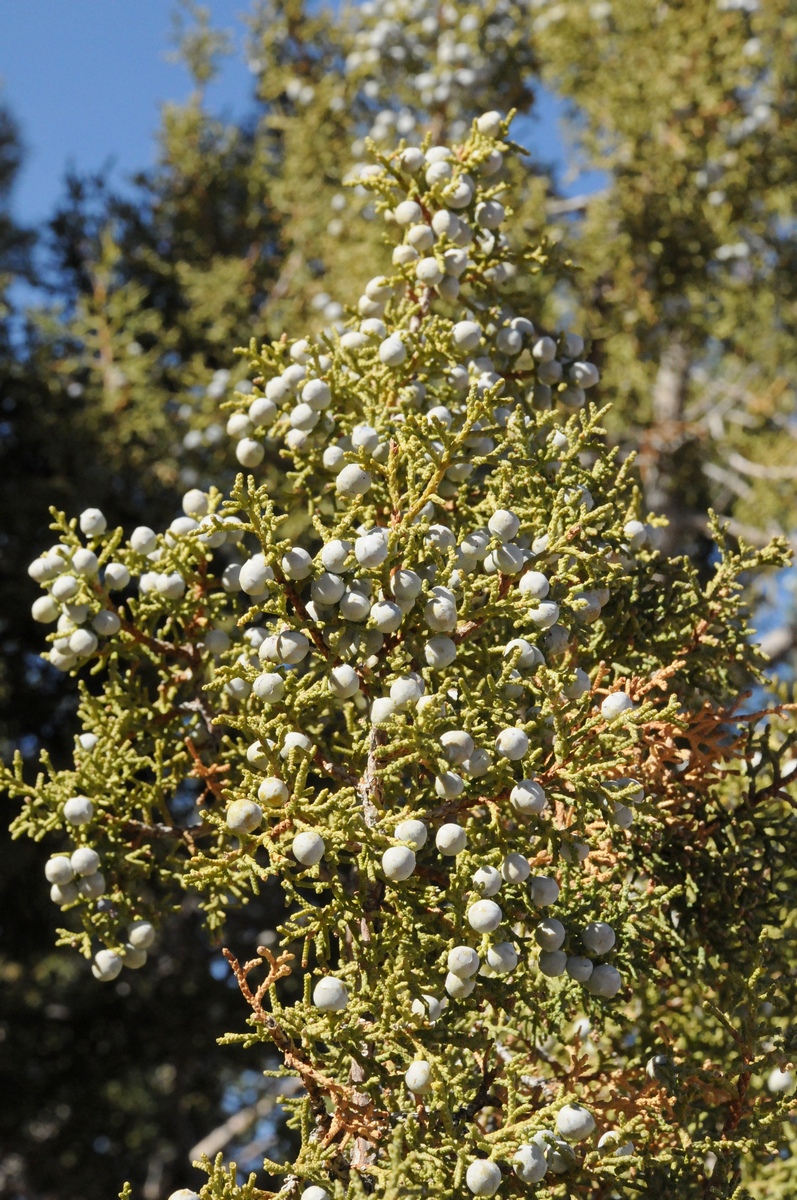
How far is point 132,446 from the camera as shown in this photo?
5.04m

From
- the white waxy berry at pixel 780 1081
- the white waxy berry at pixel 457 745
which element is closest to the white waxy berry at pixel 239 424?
the white waxy berry at pixel 457 745

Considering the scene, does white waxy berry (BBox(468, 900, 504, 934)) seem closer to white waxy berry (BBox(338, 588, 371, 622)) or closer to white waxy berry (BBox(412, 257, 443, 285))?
white waxy berry (BBox(338, 588, 371, 622))

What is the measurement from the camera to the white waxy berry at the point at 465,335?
7.15 feet

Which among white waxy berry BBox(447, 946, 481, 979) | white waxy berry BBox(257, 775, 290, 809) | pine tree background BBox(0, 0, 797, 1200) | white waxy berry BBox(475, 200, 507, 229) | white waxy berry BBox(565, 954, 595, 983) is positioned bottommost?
white waxy berry BBox(565, 954, 595, 983)

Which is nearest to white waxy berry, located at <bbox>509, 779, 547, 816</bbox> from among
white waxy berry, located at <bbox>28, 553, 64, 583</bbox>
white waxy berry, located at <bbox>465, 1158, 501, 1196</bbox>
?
white waxy berry, located at <bbox>465, 1158, 501, 1196</bbox>

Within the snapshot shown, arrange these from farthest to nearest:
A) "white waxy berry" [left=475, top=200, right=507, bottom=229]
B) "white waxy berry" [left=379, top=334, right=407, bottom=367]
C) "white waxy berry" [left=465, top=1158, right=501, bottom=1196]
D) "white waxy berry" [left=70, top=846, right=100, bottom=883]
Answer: "white waxy berry" [left=475, top=200, right=507, bottom=229], "white waxy berry" [left=379, top=334, right=407, bottom=367], "white waxy berry" [left=70, top=846, right=100, bottom=883], "white waxy berry" [left=465, top=1158, right=501, bottom=1196]

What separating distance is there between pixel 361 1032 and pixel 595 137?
6.20m

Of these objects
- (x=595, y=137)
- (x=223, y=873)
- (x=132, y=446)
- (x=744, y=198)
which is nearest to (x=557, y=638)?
(x=223, y=873)

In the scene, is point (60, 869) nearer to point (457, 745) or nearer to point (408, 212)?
point (457, 745)

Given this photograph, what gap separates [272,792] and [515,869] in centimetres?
42

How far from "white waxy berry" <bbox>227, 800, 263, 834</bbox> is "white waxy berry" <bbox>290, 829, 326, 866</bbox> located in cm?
10

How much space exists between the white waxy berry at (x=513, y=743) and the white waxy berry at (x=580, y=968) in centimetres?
38

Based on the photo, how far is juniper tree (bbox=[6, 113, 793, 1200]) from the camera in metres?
1.67

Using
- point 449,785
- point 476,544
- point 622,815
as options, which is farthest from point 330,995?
point 476,544
